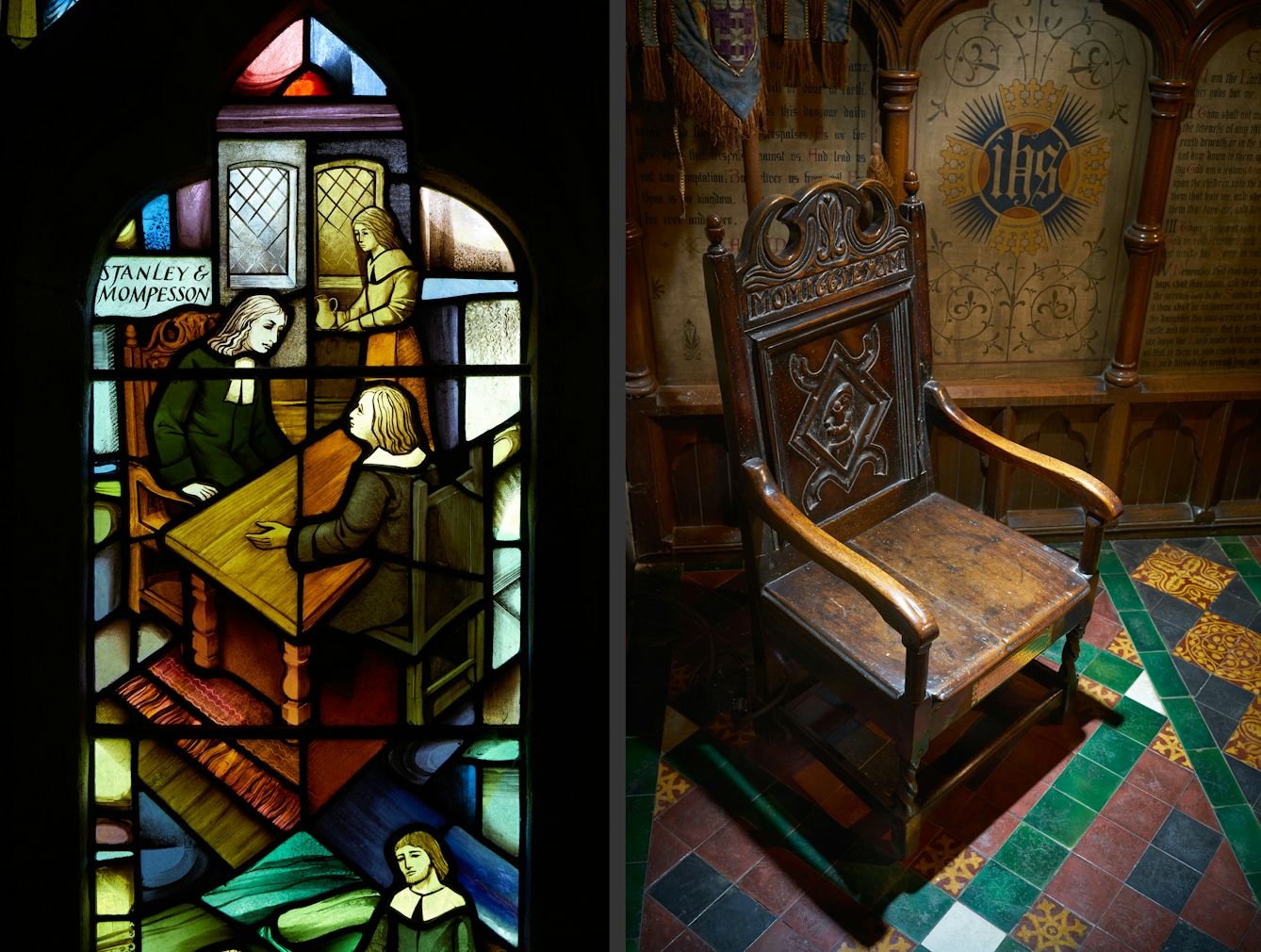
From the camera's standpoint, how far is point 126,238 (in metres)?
1.72

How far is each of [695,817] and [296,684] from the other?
115 cm

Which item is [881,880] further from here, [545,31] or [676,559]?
[545,31]

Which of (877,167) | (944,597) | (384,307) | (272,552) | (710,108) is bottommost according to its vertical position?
(944,597)

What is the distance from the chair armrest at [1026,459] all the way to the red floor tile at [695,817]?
45.3 inches

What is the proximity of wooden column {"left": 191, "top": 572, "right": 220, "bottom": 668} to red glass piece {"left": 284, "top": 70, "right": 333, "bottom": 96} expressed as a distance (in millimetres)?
831

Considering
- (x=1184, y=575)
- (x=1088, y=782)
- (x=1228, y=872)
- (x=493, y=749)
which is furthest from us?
(x=1184, y=575)

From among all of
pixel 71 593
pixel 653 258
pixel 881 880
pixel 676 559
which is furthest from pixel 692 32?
pixel 881 880

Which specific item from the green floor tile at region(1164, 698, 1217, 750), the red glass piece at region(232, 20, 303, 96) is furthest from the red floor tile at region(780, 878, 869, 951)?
the red glass piece at region(232, 20, 303, 96)

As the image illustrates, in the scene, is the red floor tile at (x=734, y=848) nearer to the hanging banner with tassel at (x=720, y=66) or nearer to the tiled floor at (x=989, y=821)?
the tiled floor at (x=989, y=821)

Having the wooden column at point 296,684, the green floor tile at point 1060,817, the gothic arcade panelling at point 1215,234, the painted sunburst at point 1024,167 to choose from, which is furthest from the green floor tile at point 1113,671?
the wooden column at point 296,684

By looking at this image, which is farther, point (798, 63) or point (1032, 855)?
point (798, 63)

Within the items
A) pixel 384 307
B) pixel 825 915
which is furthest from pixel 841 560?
pixel 384 307

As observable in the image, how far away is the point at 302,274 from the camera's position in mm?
1713

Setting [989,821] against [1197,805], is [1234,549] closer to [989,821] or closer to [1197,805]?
[1197,805]
